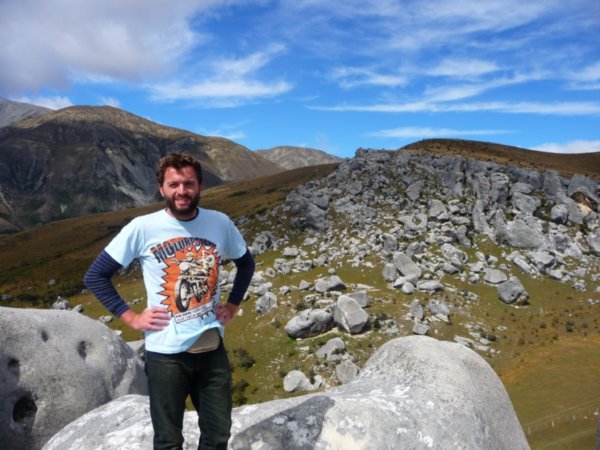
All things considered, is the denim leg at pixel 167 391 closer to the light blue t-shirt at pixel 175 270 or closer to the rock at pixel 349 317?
the light blue t-shirt at pixel 175 270

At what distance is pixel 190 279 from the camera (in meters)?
6.11

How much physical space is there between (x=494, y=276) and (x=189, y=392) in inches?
1743

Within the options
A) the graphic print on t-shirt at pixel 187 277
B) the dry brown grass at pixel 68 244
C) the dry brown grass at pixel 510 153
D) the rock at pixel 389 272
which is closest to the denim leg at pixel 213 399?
the graphic print on t-shirt at pixel 187 277

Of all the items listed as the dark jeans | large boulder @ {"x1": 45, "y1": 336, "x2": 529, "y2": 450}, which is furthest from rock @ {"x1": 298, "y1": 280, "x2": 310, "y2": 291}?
the dark jeans

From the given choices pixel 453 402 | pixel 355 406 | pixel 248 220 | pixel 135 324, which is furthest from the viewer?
pixel 248 220

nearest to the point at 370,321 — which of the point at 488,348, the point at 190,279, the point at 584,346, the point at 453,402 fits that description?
the point at 488,348

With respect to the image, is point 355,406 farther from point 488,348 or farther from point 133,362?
point 488,348

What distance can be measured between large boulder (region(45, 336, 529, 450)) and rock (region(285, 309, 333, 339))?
2288cm

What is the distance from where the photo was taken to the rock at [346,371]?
26.9 m

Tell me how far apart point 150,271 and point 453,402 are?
230 inches

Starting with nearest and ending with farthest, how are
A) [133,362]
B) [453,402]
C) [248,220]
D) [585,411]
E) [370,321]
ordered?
[453,402] → [133,362] → [585,411] → [370,321] → [248,220]

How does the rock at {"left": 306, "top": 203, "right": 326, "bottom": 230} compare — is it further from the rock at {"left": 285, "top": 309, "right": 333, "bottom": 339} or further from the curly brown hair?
the curly brown hair

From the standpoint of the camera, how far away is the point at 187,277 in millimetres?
6102

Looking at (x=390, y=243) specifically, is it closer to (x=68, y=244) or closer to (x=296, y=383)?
(x=296, y=383)
